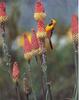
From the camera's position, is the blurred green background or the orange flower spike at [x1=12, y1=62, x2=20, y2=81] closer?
the orange flower spike at [x1=12, y1=62, x2=20, y2=81]

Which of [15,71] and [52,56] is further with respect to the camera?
[52,56]

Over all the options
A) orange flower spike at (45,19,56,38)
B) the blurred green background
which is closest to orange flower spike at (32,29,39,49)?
orange flower spike at (45,19,56,38)

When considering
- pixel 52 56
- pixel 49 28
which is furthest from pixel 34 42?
pixel 52 56

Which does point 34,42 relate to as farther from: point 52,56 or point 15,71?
point 52,56

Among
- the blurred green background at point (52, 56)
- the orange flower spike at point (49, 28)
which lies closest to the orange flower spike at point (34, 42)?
the orange flower spike at point (49, 28)

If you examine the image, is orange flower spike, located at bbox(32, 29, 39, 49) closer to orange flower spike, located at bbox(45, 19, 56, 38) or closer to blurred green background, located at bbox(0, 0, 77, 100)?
orange flower spike, located at bbox(45, 19, 56, 38)

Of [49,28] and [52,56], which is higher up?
[49,28]

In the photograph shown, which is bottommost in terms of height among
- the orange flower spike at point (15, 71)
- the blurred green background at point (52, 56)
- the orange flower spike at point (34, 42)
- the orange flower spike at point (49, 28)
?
the blurred green background at point (52, 56)

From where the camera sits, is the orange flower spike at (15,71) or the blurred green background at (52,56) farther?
the blurred green background at (52,56)

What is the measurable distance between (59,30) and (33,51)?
139 cm

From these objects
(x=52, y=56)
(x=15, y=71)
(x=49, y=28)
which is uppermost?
(x=49, y=28)

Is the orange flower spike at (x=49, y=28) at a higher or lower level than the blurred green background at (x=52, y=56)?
higher

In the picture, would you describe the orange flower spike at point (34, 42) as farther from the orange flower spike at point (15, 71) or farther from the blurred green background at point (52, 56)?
the blurred green background at point (52, 56)

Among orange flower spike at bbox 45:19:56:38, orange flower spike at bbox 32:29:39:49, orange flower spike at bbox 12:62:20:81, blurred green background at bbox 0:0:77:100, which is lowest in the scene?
blurred green background at bbox 0:0:77:100
